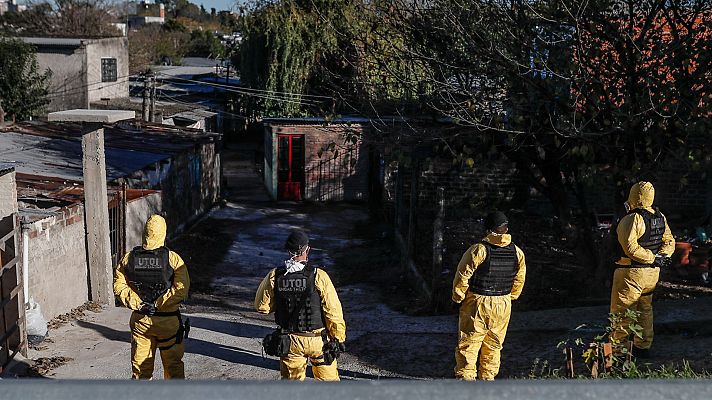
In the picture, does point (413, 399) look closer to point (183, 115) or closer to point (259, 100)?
point (259, 100)

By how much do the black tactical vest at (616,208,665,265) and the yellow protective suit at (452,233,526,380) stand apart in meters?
1.37

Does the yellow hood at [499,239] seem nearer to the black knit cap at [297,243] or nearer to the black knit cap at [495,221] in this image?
the black knit cap at [495,221]

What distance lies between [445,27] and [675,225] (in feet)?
20.5

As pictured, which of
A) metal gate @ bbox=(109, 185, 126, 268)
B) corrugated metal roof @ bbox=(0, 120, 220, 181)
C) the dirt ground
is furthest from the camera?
corrugated metal roof @ bbox=(0, 120, 220, 181)

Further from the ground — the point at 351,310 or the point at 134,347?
the point at 134,347

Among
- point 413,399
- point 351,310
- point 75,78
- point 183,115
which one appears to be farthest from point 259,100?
point 413,399

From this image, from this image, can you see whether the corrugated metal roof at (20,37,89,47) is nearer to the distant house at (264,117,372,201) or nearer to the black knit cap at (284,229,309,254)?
the distant house at (264,117,372,201)

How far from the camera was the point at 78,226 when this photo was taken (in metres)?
10.1

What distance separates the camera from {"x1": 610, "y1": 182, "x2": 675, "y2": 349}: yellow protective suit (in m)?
7.64

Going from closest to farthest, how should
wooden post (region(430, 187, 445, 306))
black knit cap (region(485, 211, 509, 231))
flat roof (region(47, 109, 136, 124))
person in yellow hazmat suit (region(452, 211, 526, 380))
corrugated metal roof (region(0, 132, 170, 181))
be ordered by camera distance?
black knit cap (region(485, 211, 509, 231)) < person in yellow hazmat suit (region(452, 211, 526, 380)) < flat roof (region(47, 109, 136, 124)) < wooden post (region(430, 187, 445, 306)) < corrugated metal roof (region(0, 132, 170, 181))

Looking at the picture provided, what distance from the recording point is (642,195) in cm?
770

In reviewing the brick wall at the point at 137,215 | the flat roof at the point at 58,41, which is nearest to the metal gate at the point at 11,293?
the brick wall at the point at 137,215

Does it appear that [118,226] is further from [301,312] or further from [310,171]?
[310,171]

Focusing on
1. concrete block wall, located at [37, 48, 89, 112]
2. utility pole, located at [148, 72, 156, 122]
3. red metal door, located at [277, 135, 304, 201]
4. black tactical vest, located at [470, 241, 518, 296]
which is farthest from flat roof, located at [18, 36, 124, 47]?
black tactical vest, located at [470, 241, 518, 296]
